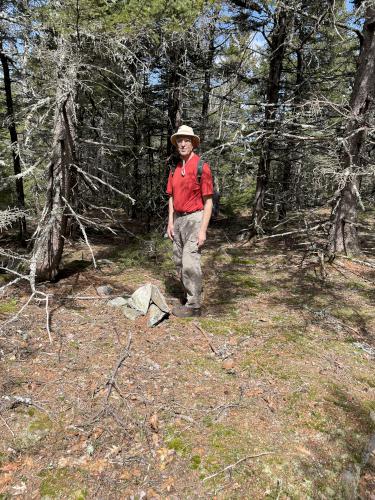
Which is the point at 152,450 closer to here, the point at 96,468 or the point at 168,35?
the point at 96,468

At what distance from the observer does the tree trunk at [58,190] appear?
616 cm

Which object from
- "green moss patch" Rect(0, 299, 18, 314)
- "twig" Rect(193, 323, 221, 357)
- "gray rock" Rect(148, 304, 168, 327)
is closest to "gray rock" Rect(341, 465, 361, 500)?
"twig" Rect(193, 323, 221, 357)

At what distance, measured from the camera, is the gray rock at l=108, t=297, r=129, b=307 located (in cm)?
611

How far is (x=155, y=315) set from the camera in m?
5.66

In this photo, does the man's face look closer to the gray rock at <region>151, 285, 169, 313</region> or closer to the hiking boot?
the gray rock at <region>151, 285, 169, 313</region>

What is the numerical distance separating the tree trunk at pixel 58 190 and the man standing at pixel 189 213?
1.94 m

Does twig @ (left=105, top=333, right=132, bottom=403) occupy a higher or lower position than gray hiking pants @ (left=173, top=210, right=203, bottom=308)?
lower

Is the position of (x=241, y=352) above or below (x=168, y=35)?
below

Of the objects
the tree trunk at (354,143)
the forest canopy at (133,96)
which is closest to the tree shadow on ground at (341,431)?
the forest canopy at (133,96)

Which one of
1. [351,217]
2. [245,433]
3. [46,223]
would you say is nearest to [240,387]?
[245,433]

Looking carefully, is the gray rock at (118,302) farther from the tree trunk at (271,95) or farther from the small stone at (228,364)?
the tree trunk at (271,95)

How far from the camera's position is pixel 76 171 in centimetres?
674

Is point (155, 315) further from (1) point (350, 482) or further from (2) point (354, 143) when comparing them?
(2) point (354, 143)

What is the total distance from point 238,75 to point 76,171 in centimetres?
715
